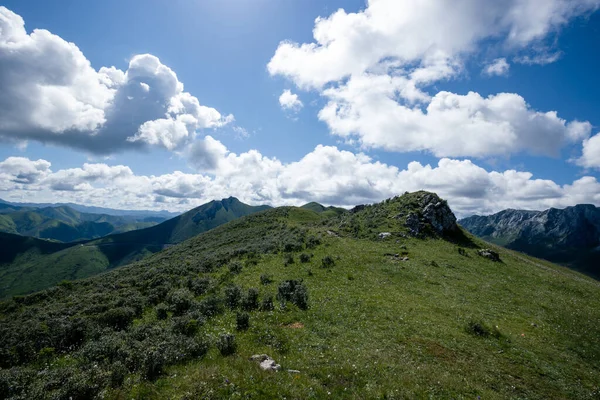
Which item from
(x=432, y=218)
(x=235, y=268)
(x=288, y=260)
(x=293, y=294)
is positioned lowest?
(x=235, y=268)

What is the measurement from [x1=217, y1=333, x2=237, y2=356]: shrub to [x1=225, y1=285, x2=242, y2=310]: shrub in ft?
26.1

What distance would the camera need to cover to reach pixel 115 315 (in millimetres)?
22422

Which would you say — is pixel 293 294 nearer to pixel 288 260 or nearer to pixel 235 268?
pixel 288 260

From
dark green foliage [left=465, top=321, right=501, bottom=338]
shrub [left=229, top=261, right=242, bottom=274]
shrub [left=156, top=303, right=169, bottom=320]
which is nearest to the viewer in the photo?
dark green foliage [left=465, top=321, right=501, bottom=338]

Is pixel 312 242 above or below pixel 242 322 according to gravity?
above

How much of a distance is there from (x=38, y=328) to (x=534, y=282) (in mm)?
51929

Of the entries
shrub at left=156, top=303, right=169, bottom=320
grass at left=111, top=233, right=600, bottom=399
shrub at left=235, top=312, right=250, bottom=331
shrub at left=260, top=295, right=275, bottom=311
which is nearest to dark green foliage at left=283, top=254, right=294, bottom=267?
grass at left=111, top=233, right=600, bottom=399

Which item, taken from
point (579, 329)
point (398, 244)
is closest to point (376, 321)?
point (579, 329)

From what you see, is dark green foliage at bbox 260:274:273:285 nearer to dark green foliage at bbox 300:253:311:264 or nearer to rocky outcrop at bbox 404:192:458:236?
dark green foliage at bbox 300:253:311:264

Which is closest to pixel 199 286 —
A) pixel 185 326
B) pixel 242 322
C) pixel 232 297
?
pixel 232 297

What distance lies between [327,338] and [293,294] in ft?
22.0

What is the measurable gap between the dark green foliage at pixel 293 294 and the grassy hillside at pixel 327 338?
12cm

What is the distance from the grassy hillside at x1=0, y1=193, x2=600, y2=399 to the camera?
493 inches

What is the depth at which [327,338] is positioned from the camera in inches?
719
